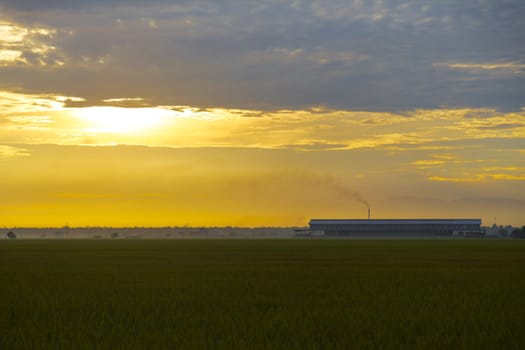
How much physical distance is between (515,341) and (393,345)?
2.88m

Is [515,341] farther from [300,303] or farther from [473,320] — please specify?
[300,303]

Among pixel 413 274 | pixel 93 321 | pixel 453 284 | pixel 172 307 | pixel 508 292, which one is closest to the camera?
pixel 93 321

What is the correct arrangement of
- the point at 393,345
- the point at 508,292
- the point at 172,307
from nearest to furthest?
1. the point at 393,345
2. the point at 172,307
3. the point at 508,292

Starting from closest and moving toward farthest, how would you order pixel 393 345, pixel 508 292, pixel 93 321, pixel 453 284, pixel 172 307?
pixel 393 345
pixel 93 321
pixel 172 307
pixel 508 292
pixel 453 284

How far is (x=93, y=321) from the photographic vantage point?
1975 cm

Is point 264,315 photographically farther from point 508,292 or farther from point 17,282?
point 17,282

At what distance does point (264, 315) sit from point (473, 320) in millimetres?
5664

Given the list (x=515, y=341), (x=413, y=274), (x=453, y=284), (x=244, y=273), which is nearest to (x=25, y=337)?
(x=515, y=341)

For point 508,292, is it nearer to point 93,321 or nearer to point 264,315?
point 264,315

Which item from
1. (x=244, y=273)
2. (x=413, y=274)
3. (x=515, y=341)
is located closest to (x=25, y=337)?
(x=515, y=341)

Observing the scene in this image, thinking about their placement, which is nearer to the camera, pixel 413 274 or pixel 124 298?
pixel 124 298

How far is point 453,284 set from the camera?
32.6m

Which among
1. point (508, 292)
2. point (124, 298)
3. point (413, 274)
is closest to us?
point (124, 298)

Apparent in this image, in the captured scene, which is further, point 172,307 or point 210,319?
point 172,307
